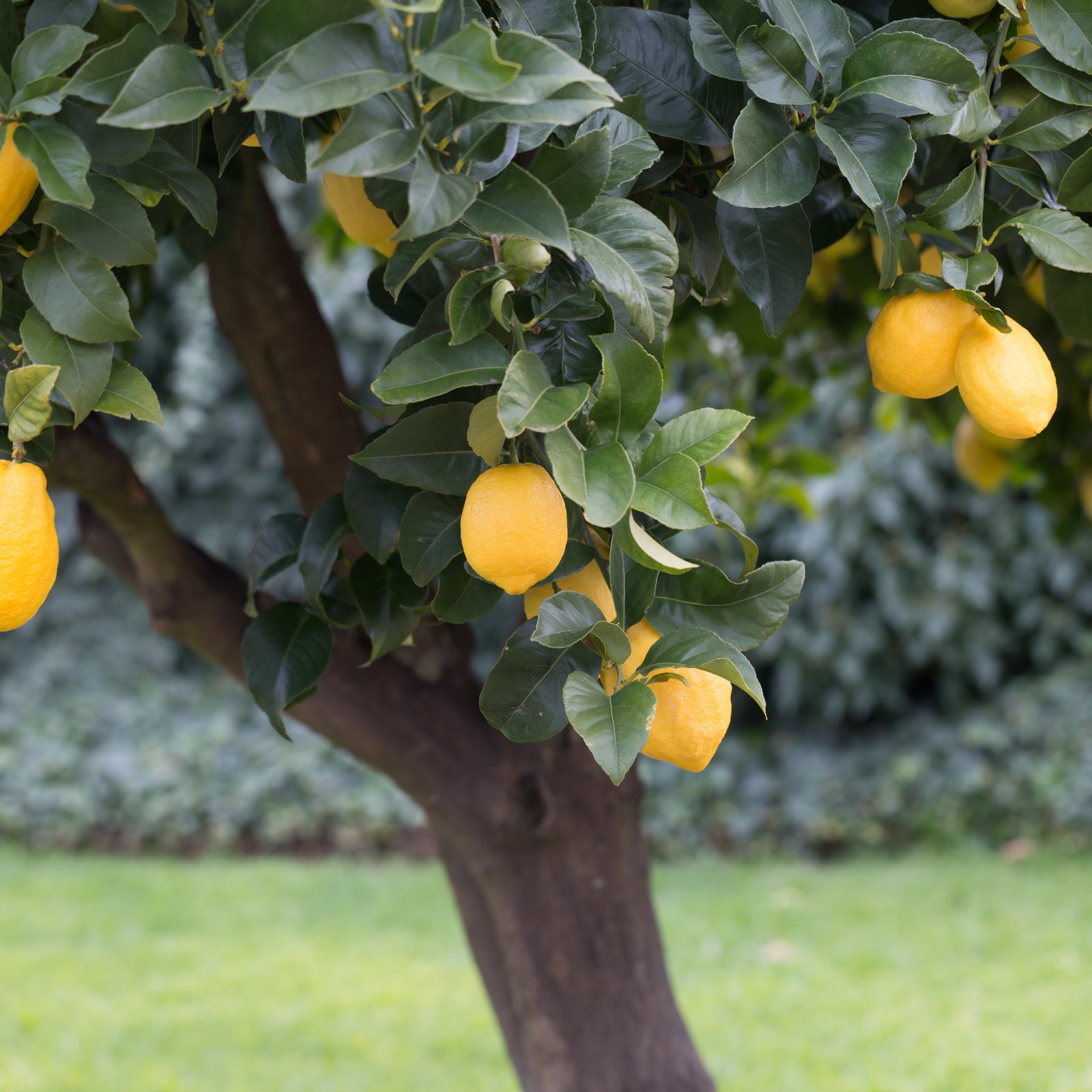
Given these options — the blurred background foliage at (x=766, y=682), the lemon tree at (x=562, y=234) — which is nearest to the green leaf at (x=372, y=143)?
the lemon tree at (x=562, y=234)

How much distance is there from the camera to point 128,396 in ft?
1.75

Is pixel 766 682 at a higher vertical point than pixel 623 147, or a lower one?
lower

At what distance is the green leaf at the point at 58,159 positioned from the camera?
448 mm

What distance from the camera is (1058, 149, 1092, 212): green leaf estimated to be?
0.58 m

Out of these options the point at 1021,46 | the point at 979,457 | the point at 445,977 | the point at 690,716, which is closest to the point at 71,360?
the point at 690,716

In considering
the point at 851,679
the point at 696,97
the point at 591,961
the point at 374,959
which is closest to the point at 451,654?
the point at 591,961

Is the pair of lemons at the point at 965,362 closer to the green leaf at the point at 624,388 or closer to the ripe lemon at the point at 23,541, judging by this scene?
the green leaf at the point at 624,388

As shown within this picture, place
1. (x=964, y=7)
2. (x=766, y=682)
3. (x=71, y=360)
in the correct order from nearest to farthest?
(x=71, y=360) → (x=964, y=7) → (x=766, y=682)

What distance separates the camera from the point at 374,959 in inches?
120

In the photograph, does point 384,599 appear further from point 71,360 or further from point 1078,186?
point 1078,186

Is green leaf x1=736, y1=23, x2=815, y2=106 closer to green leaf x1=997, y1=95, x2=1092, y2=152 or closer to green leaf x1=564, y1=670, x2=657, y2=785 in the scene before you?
green leaf x1=997, y1=95, x2=1092, y2=152

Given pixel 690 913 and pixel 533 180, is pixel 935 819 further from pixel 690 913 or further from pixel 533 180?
pixel 533 180

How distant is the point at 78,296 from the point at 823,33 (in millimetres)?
387

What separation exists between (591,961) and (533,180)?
105cm
